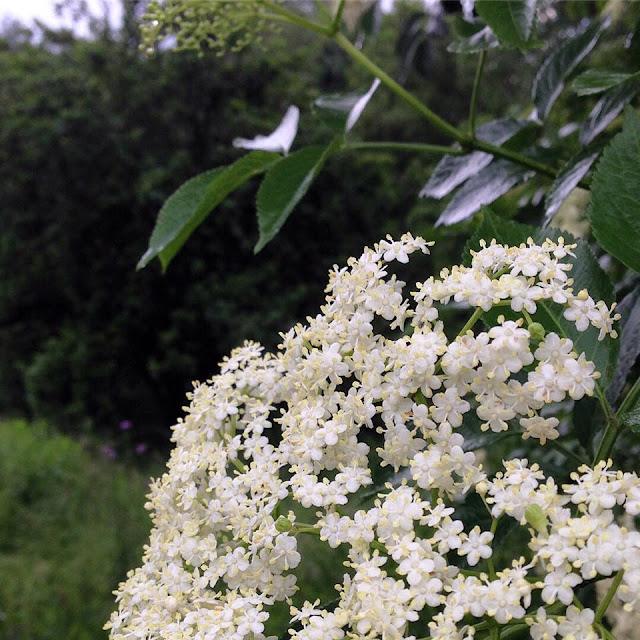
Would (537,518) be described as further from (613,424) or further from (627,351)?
(627,351)

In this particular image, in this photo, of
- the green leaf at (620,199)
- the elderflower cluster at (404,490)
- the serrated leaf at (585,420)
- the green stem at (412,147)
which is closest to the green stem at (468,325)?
the elderflower cluster at (404,490)

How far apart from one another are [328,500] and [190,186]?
406 millimetres

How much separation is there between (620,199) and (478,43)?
0.34m

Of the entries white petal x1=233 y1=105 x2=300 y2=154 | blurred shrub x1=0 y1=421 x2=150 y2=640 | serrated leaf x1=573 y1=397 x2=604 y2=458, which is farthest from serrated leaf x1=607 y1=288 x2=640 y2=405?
blurred shrub x1=0 y1=421 x2=150 y2=640

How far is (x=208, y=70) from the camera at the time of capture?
5496mm

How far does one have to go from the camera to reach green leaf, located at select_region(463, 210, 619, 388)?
1.51ft

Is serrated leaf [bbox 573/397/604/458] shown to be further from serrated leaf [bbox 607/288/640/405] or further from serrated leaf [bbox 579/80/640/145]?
serrated leaf [bbox 579/80/640/145]

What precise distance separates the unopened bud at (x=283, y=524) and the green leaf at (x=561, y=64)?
0.59m

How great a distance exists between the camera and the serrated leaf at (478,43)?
0.73 metres

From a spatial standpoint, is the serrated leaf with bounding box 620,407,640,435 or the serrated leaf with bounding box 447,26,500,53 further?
the serrated leaf with bounding box 447,26,500,53

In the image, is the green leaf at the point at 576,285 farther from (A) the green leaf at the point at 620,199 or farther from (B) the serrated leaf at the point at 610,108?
(B) the serrated leaf at the point at 610,108

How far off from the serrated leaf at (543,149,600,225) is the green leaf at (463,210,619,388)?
0.11 m

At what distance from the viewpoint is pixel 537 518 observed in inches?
13.6

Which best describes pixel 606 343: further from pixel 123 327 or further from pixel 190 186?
pixel 123 327
